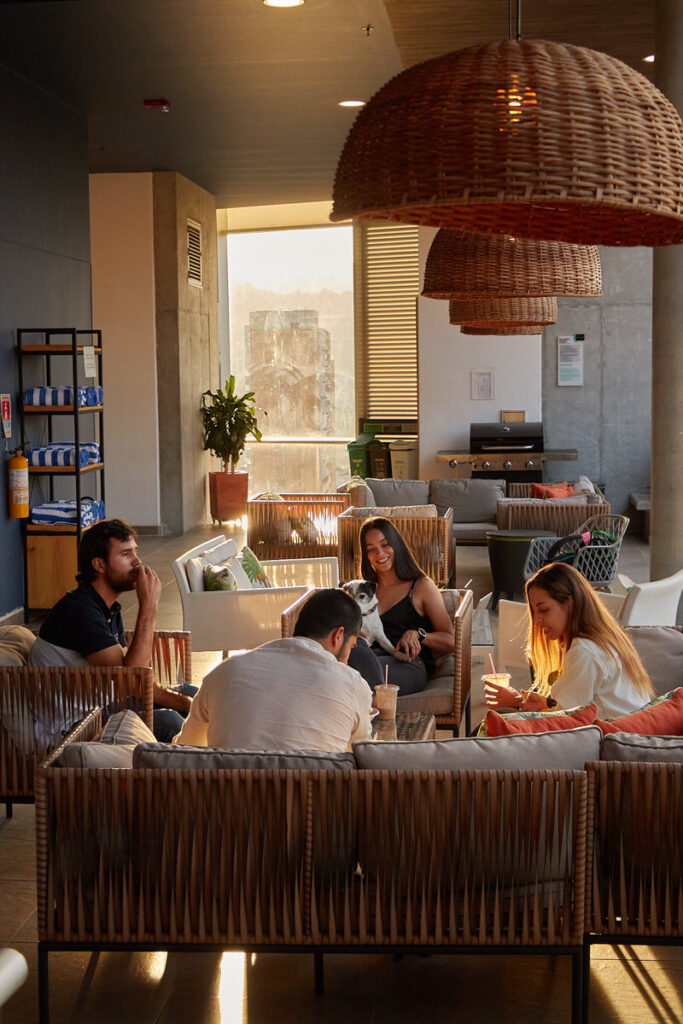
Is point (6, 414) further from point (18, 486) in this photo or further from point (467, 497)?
point (467, 497)

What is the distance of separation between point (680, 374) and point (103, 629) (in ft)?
11.1

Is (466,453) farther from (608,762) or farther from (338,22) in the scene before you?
(608,762)

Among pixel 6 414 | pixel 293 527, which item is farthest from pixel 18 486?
pixel 293 527

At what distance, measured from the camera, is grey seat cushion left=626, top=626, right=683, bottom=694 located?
14.1 feet

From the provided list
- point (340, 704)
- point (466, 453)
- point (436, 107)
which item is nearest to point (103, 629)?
point (340, 704)

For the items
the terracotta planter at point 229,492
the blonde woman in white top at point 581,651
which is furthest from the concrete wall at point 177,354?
the blonde woman in white top at point 581,651

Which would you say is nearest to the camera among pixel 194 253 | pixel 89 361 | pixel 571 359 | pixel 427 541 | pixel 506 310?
pixel 506 310

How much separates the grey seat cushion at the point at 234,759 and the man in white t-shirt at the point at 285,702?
0.49ft

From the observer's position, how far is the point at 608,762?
2914 mm

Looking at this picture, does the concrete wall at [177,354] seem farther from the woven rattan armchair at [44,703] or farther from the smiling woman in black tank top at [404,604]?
the woven rattan armchair at [44,703]

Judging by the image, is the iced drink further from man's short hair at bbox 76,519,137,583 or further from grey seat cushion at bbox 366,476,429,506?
grey seat cushion at bbox 366,476,429,506

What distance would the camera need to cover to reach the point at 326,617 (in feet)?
11.5

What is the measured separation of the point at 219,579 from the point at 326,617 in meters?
2.68

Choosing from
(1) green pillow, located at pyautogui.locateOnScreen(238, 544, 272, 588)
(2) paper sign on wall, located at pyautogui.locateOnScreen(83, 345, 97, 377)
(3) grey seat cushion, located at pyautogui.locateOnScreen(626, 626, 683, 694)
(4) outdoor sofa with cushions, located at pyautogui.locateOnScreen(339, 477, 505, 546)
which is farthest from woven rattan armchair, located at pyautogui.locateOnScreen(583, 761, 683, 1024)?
(4) outdoor sofa with cushions, located at pyautogui.locateOnScreen(339, 477, 505, 546)
